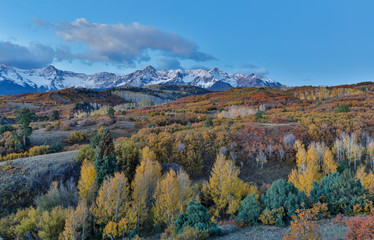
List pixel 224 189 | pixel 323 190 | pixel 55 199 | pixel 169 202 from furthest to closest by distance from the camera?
pixel 224 189, pixel 55 199, pixel 169 202, pixel 323 190

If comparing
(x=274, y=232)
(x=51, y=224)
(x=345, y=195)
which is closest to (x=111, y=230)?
(x=51, y=224)

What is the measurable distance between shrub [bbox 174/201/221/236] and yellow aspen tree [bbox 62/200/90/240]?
7.75 meters

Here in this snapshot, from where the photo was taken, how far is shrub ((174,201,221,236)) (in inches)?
601

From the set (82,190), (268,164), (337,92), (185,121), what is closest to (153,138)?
(82,190)

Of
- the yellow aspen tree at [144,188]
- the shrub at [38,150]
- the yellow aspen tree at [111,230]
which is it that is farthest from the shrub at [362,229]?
the shrub at [38,150]

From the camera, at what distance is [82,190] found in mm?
21328

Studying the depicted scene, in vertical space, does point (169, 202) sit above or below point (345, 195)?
below

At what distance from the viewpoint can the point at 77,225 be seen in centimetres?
1706

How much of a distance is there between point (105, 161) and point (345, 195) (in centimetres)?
2276

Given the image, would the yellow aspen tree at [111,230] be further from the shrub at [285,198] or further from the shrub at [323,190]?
the shrub at [323,190]

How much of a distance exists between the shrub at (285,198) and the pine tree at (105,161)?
643 inches

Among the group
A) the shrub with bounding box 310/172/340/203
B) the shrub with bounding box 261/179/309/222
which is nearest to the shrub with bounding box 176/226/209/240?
the shrub with bounding box 261/179/309/222

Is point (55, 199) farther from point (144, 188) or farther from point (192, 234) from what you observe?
point (192, 234)

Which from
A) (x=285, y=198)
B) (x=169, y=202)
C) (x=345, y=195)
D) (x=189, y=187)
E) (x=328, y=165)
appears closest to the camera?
(x=345, y=195)
